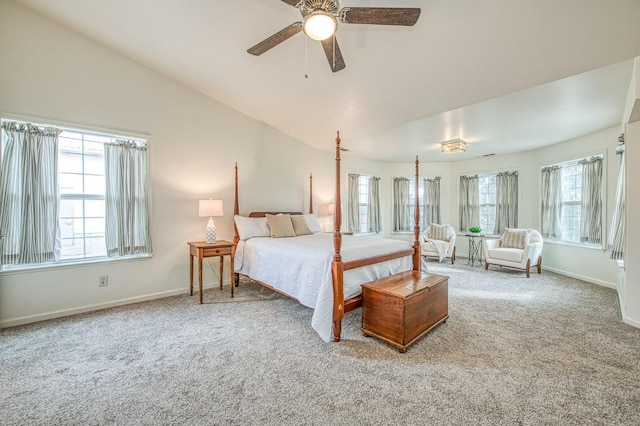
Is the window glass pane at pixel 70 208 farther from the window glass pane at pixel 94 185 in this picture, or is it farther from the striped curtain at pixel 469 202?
the striped curtain at pixel 469 202

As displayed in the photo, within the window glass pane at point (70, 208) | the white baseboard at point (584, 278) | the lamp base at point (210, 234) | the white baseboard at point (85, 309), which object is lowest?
the white baseboard at point (85, 309)

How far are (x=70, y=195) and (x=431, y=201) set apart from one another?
721 centimetres

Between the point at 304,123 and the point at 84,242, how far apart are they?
3.42 metres

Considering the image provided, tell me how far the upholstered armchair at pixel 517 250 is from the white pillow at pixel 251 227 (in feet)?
14.2

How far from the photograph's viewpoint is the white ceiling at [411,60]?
219 centimetres

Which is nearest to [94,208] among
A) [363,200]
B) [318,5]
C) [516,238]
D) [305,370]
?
[305,370]

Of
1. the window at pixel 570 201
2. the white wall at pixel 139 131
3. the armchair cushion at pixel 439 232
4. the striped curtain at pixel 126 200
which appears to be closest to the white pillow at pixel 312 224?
the white wall at pixel 139 131

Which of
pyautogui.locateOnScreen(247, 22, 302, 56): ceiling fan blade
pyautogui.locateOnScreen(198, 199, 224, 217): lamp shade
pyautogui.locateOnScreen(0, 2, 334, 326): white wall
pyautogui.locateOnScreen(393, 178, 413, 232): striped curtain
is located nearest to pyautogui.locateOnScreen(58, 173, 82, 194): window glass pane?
pyautogui.locateOnScreen(0, 2, 334, 326): white wall

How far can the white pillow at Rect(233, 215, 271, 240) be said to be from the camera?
4.11 meters

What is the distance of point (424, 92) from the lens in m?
3.17

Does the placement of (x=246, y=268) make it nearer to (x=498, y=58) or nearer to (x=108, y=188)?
(x=108, y=188)

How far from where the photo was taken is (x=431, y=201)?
7.34 meters

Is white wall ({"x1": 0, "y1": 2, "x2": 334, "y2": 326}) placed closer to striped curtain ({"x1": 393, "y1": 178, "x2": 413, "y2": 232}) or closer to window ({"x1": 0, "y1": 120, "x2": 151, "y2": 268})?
window ({"x1": 0, "y1": 120, "x2": 151, "y2": 268})

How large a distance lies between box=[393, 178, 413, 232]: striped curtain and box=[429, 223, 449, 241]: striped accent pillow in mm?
1016
